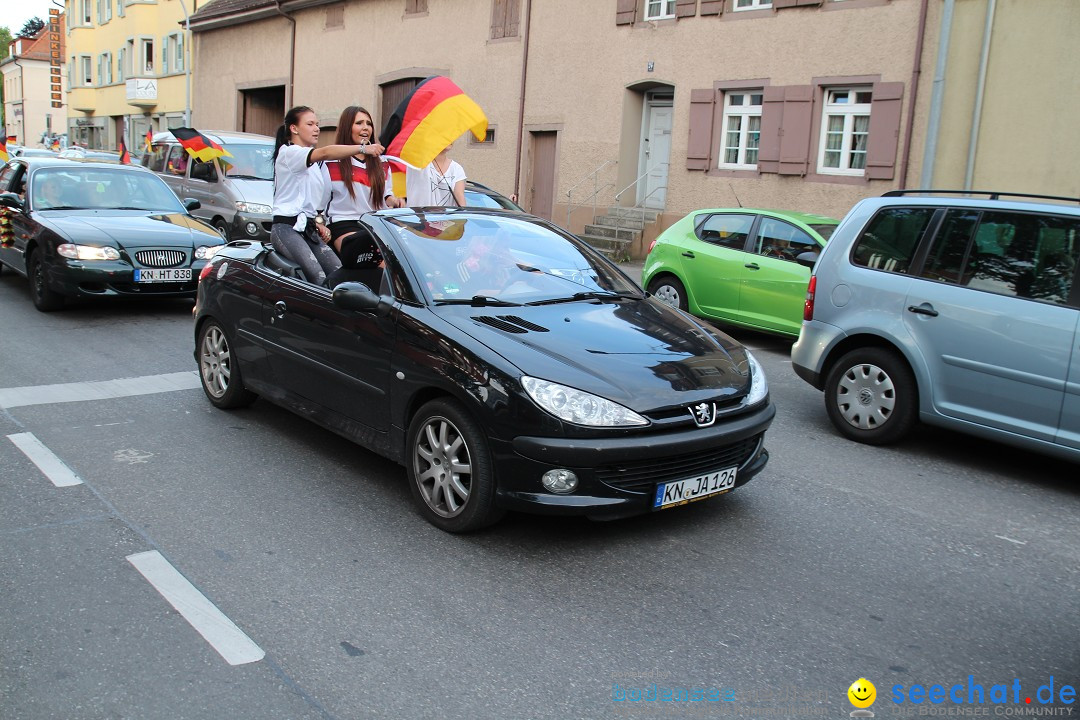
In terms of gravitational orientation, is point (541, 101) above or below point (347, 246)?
above

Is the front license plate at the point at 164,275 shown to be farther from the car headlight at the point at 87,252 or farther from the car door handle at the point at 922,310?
the car door handle at the point at 922,310

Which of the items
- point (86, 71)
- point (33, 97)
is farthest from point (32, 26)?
point (86, 71)

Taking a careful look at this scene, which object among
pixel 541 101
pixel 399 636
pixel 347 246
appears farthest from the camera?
pixel 541 101

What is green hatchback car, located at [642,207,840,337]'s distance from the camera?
32.7 ft

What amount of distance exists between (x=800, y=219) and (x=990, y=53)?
680 centimetres

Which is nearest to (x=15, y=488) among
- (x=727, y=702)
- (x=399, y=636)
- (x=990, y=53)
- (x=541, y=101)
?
(x=399, y=636)

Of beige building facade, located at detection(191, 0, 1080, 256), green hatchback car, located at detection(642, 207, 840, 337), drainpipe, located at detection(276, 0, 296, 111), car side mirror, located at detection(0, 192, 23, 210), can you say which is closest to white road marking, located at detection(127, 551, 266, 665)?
green hatchback car, located at detection(642, 207, 840, 337)

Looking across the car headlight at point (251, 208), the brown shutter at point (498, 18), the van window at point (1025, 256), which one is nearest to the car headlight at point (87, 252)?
the car headlight at point (251, 208)

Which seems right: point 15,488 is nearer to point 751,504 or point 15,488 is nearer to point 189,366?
point 189,366

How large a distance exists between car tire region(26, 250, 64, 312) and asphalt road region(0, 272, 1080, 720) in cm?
463

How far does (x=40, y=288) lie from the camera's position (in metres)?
10.5

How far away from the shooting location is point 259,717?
3018 mm

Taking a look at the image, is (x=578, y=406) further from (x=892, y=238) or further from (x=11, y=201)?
(x=11, y=201)

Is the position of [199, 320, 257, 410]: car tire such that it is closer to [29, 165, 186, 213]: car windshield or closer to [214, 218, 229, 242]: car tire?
[29, 165, 186, 213]: car windshield
